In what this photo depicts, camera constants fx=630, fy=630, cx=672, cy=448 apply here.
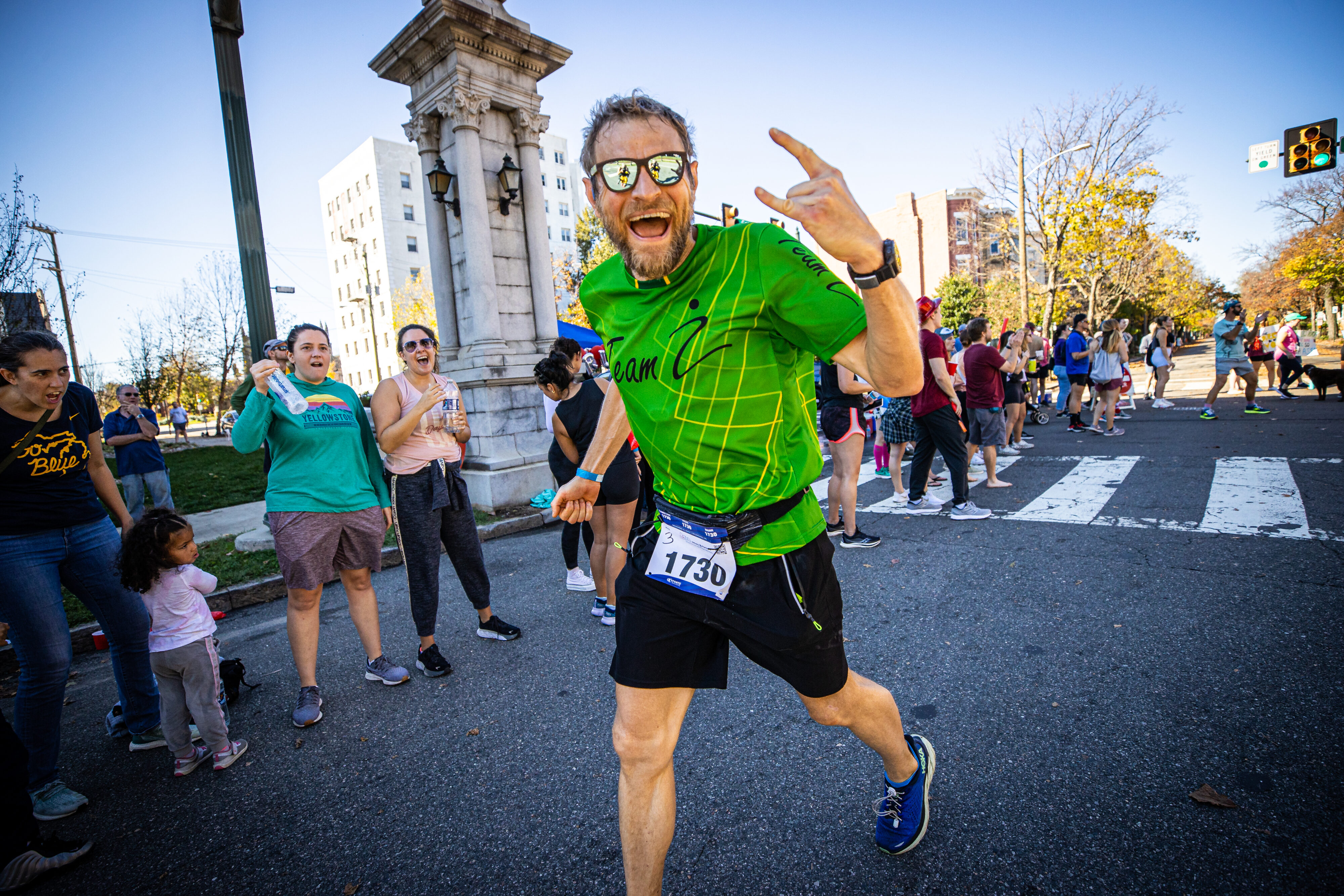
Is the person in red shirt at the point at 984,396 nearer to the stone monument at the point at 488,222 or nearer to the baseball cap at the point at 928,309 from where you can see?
the baseball cap at the point at 928,309

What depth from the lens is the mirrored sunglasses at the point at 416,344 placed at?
12.7ft

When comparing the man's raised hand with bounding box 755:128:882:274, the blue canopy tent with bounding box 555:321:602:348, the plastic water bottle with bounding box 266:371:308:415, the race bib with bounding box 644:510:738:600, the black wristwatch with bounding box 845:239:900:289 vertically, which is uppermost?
the blue canopy tent with bounding box 555:321:602:348

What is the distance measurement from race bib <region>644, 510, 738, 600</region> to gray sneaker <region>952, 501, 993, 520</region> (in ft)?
16.4

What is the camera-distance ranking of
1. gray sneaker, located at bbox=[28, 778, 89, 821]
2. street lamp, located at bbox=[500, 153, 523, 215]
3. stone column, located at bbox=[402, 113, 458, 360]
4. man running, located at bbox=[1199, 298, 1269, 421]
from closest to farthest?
gray sneaker, located at bbox=[28, 778, 89, 821]
street lamp, located at bbox=[500, 153, 523, 215]
stone column, located at bbox=[402, 113, 458, 360]
man running, located at bbox=[1199, 298, 1269, 421]

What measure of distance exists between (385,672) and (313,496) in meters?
1.13

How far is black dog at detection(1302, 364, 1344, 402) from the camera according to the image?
37.5 feet

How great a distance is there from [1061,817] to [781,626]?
4.50 ft

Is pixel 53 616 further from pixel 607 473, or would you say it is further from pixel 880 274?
pixel 880 274

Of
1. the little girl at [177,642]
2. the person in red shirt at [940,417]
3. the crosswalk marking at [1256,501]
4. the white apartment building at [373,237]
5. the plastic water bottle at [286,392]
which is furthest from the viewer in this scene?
the white apartment building at [373,237]

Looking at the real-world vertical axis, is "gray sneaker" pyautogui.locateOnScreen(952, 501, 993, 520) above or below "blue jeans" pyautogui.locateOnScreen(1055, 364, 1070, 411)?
below

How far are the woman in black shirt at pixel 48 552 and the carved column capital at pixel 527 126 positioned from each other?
7.22m

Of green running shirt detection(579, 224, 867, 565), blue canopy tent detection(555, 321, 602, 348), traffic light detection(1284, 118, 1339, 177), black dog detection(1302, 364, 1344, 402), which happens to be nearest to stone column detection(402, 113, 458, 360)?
blue canopy tent detection(555, 321, 602, 348)

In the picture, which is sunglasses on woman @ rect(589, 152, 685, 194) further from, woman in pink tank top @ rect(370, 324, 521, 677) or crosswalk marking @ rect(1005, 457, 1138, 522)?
crosswalk marking @ rect(1005, 457, 1138, 522)

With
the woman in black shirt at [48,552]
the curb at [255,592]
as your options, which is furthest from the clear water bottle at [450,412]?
the woman in black shirt at [48,552]
